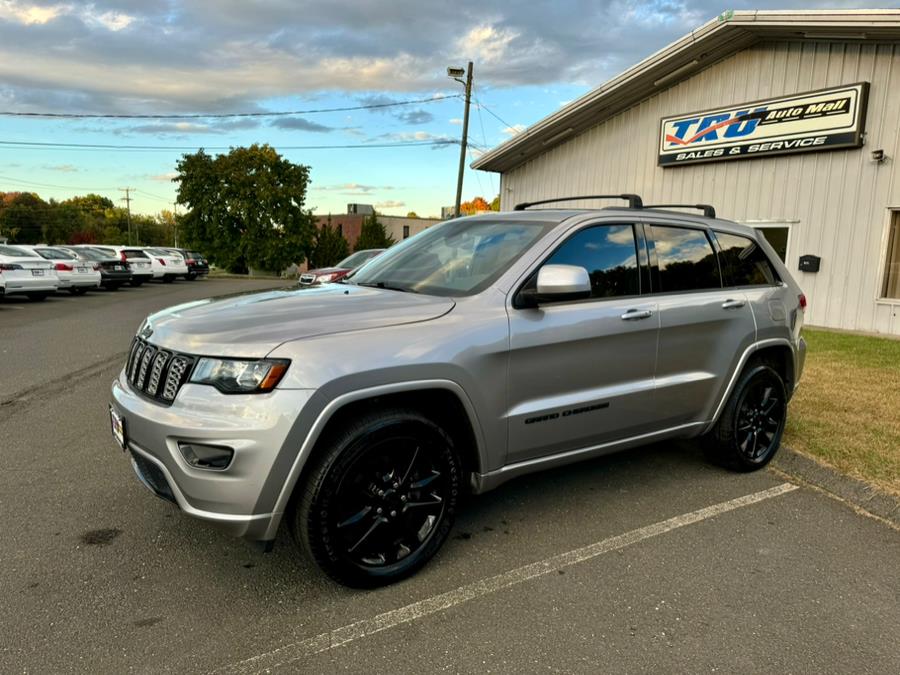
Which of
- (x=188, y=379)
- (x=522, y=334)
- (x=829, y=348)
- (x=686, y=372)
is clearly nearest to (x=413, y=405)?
(x=522, y=334)

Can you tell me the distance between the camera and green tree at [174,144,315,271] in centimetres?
4512

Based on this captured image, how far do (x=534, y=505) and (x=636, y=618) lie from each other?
1183mm

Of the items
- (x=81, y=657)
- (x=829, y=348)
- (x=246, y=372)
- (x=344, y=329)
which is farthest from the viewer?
(x=829, y=348)

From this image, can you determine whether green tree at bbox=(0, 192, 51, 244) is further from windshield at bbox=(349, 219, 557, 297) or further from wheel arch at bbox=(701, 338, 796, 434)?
wheel arch at bbox=(701, 338, 796, 434)

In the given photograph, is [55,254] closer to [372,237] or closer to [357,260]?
[357,260]

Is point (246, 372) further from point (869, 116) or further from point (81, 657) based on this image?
point (869, 116)

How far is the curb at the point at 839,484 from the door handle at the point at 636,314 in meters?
Answer: 1.82

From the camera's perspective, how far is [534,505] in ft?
12.6

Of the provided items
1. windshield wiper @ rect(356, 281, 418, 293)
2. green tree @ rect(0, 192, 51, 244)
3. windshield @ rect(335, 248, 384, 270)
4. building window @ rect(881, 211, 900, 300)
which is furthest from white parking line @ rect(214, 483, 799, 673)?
green tree @ rect(0, 192, 51, 244)

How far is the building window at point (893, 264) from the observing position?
10.6 m

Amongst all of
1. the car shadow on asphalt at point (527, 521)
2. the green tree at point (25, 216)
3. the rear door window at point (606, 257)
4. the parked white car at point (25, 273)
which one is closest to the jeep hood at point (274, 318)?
the rear door window at point (606, 257)

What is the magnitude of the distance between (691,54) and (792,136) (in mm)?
2840

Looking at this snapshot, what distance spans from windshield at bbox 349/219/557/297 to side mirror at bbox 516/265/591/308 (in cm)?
22

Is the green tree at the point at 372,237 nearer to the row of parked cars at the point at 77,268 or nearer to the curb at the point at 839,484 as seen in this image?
the row of parked cars at the point at 77,268
